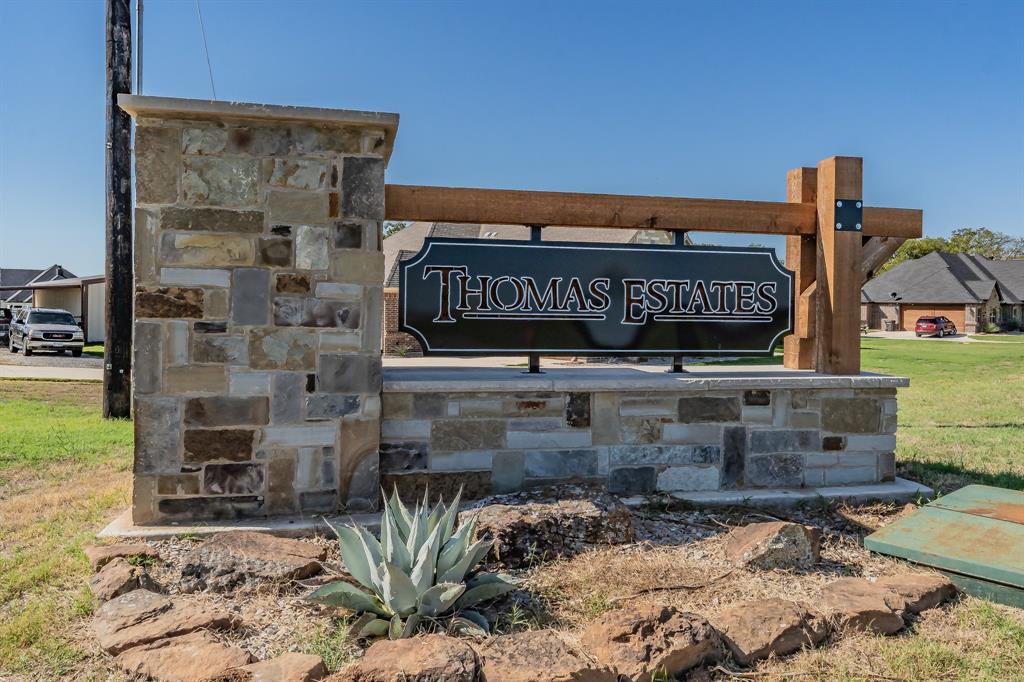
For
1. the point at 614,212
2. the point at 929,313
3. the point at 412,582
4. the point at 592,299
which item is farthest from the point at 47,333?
the point at 929,313

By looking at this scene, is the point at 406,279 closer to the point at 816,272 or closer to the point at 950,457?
the point at 816,272

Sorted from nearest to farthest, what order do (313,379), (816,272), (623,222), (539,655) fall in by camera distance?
(539,655) → (313,379) → (623,222) → (816,272)

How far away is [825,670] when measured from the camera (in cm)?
298

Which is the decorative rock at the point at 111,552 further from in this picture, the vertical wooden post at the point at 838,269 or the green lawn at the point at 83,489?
the vertical wooden post at the point at 838,269

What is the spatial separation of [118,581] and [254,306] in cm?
180

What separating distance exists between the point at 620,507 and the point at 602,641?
1588mm

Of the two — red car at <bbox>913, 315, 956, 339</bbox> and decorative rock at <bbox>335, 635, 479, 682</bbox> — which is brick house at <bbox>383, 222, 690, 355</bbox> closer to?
decorative rock at <bbox>335, 635, 479, 682</bbox>

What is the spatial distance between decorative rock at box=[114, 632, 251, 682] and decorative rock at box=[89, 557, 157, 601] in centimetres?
64

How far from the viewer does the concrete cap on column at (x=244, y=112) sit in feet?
14.8

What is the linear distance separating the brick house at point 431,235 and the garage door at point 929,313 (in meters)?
32.7

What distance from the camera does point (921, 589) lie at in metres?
3.64

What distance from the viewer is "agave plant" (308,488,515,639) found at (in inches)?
125

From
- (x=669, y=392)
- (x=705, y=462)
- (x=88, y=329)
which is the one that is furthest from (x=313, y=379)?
(x=88, y=329)

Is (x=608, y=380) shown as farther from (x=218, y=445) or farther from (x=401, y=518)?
(x=218, y=445)
